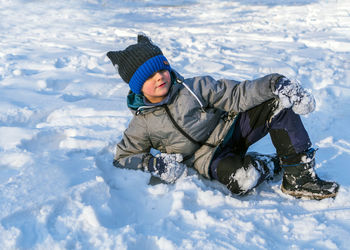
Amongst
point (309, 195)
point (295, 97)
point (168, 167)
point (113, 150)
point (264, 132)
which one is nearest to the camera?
point (295, 97)

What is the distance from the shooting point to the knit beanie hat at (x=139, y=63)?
5.93 ft

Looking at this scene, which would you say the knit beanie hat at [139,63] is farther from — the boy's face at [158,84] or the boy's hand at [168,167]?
the boy's hand at [168,167]

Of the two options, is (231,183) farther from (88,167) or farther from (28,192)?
(28,192)

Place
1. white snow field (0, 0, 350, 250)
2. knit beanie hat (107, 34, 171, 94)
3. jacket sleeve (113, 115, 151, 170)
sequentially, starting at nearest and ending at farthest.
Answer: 1. white snow field (0, 0, 350, 250)
2. knit beanie hat (107, 34, 171, 94)
3. jacket sleeve (113, 115, 151, 170)

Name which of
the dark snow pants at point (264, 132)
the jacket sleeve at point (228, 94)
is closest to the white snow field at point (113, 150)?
the dark snow pants at point (264, 132)

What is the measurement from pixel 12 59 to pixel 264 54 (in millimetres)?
3413

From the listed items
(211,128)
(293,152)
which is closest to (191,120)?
(211,128)

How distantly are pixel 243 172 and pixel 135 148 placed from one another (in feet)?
2.22

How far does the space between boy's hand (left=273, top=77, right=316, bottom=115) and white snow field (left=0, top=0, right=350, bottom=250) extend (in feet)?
1.69

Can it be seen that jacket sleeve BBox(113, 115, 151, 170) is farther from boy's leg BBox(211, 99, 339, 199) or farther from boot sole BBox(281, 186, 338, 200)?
boot sole BBox(281, 186, 338, 200)

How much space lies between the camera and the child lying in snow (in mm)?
1710

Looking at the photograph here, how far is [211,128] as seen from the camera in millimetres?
1950

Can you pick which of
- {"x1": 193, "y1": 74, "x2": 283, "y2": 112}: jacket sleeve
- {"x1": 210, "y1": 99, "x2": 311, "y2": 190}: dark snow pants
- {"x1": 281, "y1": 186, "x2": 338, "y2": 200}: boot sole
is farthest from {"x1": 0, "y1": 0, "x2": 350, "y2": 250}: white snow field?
{"x1": 193, "y1": 74, "x2": 283, "y2": 112}: jacket sleeve

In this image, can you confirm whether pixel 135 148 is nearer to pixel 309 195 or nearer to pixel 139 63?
pixel 139 63
